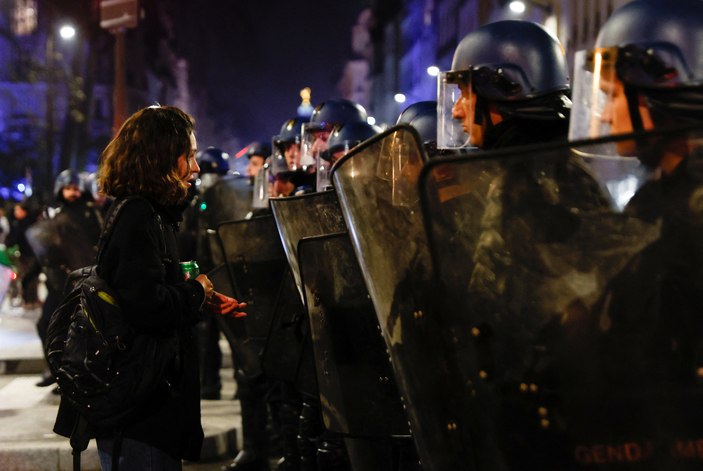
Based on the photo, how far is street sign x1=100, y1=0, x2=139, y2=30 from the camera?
14.8m

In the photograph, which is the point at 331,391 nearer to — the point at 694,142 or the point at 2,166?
the point at 694,142

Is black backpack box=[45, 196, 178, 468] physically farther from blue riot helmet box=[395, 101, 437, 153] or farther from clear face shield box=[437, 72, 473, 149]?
blue riot helmet box=[395, 101, 437, 153]

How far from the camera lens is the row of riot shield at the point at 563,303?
67.6 inches

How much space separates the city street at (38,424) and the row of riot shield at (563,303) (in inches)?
204

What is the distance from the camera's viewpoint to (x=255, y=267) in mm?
5453

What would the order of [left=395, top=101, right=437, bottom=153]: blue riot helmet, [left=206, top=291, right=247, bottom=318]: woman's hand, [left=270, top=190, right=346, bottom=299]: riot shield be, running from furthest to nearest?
[left=395, top=101, right=437, bottom=153]: blue riot helmet < [left=270, top=190, right=346, bottom=299]: riot shield < [left=206, top=291, right=247, bottom=318]: woman's hand

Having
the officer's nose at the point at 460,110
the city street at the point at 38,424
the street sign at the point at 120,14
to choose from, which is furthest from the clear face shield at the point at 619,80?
the street sign at the point at 120,14

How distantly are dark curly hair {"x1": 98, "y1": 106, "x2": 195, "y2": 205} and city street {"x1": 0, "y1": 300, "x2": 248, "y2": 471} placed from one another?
3.56 metres

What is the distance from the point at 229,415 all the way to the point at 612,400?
22.4 ft

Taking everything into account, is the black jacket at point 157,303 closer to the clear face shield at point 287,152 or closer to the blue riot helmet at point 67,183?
the clear face shield at point 287,152

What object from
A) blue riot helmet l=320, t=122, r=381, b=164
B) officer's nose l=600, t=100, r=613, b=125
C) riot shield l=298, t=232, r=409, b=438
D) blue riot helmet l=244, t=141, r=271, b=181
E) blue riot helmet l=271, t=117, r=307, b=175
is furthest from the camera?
blue riot helmet l=244, t=141, r=271, b=181

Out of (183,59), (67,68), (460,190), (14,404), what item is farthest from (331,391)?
(183,59)

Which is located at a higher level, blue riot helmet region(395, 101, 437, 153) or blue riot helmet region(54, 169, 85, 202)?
blue riot helmet region(395, 101, 437, 153)

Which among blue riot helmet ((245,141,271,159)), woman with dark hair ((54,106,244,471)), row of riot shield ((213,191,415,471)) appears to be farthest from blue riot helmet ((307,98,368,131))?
blue riot helmet ((245,141,271,159))
